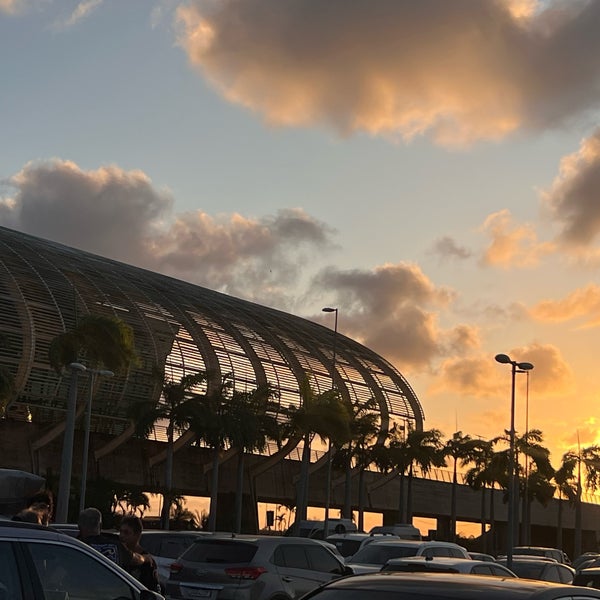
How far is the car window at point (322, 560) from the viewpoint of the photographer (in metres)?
19.2

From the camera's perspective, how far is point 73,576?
789 cm

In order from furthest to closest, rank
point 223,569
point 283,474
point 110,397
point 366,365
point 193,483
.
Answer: point 366,365, point 283,474, point 193,483, point 110,397, point 223,569

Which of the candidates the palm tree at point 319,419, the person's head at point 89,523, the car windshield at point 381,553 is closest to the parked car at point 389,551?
the car windshield at point 381,553

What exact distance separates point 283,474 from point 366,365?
60.7 ft

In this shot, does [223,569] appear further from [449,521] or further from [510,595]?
[449,521]

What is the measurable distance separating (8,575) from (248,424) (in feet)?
184

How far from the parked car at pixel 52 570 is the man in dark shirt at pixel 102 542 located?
2.95 meters

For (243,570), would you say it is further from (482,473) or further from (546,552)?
(482,473)

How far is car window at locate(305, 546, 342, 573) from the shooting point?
19.2 meters

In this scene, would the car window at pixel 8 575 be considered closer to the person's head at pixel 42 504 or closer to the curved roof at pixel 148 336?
the person's head at pixel 42 504

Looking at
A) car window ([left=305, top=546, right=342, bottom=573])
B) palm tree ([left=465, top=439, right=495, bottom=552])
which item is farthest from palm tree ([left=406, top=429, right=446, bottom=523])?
car window ([left=305, top=546, right=342, bottom=573])

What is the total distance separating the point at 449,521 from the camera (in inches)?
3853

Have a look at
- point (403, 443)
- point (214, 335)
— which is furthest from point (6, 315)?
point (403, 443)

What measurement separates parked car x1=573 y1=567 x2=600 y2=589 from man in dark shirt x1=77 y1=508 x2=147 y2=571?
365 inches
